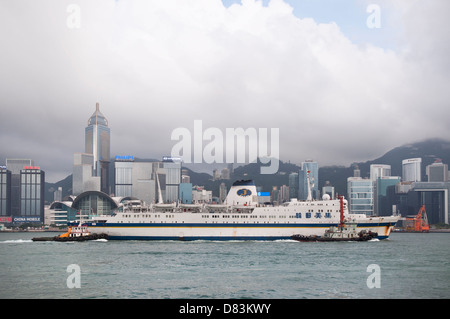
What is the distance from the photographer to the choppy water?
29.2m

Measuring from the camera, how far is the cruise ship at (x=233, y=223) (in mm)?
69438

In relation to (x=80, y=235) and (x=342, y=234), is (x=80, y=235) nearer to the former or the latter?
(x=80, y=235)

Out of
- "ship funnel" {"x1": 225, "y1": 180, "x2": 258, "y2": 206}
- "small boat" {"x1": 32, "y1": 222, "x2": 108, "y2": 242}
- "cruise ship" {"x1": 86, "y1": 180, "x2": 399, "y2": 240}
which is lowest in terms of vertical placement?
"small boat" {"x1": 32, "y1": 222, "x2": 108, "y2": 242}

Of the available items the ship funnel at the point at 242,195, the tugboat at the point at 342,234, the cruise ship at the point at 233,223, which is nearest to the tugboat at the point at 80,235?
the cruise ship at the point at 233,223

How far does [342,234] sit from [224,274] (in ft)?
118

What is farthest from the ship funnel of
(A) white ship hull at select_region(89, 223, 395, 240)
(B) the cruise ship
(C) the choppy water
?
(C) the choppy water

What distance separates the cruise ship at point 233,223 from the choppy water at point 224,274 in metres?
15.0

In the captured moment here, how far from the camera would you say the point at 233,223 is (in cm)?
6981

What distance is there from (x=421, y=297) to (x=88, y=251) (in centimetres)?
3764

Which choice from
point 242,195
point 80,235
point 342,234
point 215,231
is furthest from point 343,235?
point 80,235

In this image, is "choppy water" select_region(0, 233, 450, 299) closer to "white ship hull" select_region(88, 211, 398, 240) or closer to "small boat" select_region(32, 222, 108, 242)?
"white ship hull" select_region(88, 211, 398, 240)

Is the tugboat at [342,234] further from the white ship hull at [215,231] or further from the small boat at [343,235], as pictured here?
the white ship hull at [215,231]

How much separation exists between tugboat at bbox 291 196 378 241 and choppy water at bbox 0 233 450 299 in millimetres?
12314
